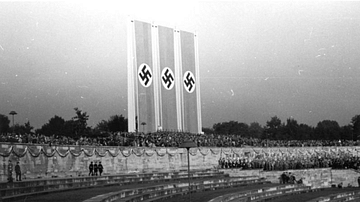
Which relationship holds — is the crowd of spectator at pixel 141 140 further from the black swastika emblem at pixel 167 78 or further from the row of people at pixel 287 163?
the black swastika emblem at pixel 167 78

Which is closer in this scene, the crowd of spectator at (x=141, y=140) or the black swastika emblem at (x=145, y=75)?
the crowd of spectator at (x=141, y=140)

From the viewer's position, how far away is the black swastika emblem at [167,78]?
53.4 m

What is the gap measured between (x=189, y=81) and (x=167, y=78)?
3614mm

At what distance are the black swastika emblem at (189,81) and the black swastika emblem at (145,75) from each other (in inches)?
227

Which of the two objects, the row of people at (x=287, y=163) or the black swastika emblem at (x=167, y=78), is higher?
the black swastika emblem at (x=167, y=78)

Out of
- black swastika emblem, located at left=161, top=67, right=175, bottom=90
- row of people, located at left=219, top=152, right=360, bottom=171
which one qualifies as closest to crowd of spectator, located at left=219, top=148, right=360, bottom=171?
row of people, located at left=219, top=152, right=360, bottom=171

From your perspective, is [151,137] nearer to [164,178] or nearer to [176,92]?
[176,92]

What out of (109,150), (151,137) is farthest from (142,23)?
(109,150)

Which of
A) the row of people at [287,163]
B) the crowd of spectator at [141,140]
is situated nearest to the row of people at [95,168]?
the crowd of spectator at [141,140]

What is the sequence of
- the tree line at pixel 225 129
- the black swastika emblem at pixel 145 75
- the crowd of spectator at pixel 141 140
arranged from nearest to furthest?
the crowd of spectator at pixel 141 140 → the black swastika emblem at pixel 145 75 → the tree line at pixel 225 129

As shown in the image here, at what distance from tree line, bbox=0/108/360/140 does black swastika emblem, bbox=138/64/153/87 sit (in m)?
5.54

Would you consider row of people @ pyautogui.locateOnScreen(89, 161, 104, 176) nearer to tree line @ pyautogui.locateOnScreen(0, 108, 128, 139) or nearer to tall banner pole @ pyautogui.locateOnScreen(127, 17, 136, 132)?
tall banner pole @ pyautogui.locateOnScreen(127, 17, 136, 132)

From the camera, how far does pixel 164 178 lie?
1224 inches

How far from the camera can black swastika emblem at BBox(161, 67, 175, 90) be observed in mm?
53375
